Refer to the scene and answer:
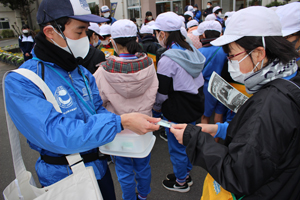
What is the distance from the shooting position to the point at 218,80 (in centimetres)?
188

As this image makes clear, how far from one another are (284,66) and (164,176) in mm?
2443

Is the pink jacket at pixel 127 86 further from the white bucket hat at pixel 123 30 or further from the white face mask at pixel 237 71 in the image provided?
the white face mask at pixel 237 71

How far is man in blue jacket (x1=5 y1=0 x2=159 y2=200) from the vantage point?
1141 mm

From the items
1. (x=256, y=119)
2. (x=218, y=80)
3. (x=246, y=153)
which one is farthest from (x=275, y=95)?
(x=218, y=80)

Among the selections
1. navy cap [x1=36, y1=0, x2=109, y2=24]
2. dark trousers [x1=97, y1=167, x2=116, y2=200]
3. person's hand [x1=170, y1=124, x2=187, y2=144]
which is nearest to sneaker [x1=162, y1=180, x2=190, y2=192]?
dark trousers [x1=97, y1=167, x2=116, y2=200]

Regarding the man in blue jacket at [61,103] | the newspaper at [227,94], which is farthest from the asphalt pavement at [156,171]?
the newspaper at [227,94]

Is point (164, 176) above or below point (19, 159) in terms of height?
below

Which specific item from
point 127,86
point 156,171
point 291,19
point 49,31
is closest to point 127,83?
point 127,86

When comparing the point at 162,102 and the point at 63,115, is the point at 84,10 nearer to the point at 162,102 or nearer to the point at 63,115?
the point at 63,115

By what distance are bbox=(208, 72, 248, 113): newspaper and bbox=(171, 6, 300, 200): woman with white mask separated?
1.38ft

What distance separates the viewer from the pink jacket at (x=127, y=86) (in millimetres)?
1905

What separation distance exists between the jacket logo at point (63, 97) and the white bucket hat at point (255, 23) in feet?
3.79

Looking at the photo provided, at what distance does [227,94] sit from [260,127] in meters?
0.85

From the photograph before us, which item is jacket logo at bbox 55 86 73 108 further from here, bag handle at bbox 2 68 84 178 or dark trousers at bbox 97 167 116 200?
dark trousers at bbox 97 167 116 200
